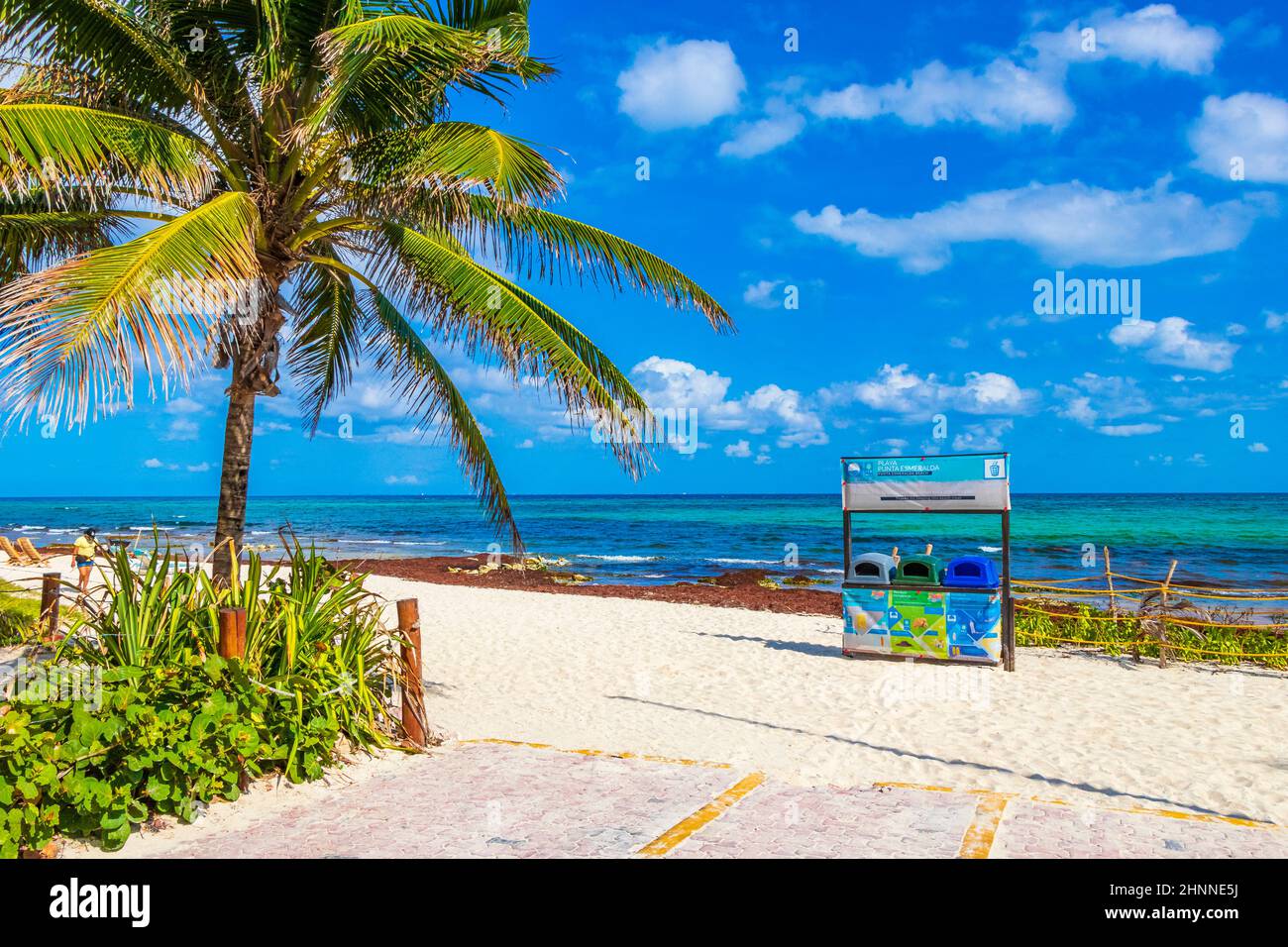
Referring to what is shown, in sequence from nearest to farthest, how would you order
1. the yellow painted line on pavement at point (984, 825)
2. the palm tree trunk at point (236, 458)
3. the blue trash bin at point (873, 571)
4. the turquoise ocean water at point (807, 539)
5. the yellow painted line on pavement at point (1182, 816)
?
1. the yellow painted line on pavement at point (984, 825)
2. the yellow painted line on pavement at point (1182, 816)
3. the palm tree trunk at point (236, 458)
4. the blue trash bin at point (873, 571)
5. the turquoise ocean water at point (807, 539)

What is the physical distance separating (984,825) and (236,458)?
6310 mm

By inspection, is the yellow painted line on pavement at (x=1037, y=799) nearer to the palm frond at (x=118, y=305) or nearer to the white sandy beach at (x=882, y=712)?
the white sandy beach at (x=882, y=712)

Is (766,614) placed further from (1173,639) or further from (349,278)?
(349,278)

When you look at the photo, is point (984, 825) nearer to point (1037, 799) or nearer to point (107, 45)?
point (1037, 799)

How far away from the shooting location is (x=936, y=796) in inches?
194

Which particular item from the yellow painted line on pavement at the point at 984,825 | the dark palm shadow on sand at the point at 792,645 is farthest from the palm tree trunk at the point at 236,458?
the dark palm shadow on sand at the point at 792,645

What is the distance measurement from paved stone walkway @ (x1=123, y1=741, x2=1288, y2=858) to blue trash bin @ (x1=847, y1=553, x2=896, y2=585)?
556cm

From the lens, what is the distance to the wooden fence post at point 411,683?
5.96 metres

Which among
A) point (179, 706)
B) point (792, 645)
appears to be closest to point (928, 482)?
point (792, 645)

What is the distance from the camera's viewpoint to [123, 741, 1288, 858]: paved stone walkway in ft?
13.3

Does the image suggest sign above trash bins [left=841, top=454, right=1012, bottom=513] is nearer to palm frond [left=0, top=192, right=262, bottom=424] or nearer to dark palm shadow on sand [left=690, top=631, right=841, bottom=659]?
dark palm shadow on sand [left=690, top=631, right=841, bottom=659]

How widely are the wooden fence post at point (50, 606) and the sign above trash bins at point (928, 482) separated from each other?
817 centimetres

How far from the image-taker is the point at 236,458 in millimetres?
7363
